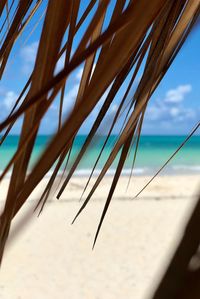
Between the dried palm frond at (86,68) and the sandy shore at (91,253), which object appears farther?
the sandy shore at (91,253)

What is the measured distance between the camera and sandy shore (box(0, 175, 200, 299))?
2461mm

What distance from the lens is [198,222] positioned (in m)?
0.10

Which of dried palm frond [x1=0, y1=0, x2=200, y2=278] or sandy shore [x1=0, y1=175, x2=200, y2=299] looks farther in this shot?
sandy shore [x1=0, y1=175, x2=200, y2=299]

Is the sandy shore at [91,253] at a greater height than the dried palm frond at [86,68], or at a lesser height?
lesser

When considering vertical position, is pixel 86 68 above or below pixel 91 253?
above

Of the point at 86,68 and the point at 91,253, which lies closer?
the point at 86,68

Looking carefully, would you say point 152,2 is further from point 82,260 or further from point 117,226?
point 117,226

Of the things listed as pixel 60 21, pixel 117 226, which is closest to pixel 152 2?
pixel 60 21

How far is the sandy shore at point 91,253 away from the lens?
2461 millimetres

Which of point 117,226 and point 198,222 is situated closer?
point 198,222

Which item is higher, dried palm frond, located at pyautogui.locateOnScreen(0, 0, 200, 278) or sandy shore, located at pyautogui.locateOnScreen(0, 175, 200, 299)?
dried palm frond, located at pyautogui.locateOnScreen(0, 0, 200, 278)

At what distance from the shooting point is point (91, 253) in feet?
9.68

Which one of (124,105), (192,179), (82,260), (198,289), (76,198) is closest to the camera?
(198,289)

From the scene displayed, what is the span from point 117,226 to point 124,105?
11.1 feet
